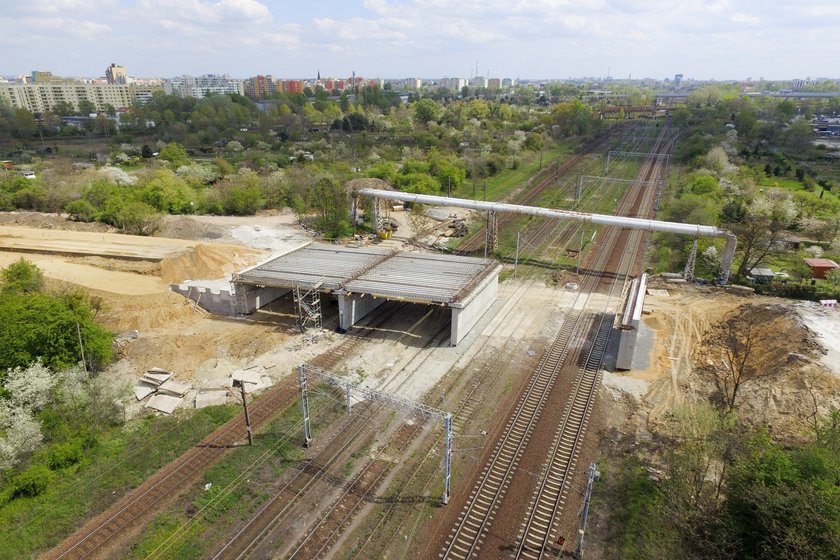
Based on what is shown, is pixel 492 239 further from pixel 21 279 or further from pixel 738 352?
pixel 21 279

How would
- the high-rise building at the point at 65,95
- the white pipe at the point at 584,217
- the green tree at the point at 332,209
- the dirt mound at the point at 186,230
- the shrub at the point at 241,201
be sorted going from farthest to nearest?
the high-rise building at the point at 65,95 < the shrub at the point at 241,201 < the green tree at the point at 332,209 < the dirt mound at the point at 186,230 < the white pipe at the point at 584,217

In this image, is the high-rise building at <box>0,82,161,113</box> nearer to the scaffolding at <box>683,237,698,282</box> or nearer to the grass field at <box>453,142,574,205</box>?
the grass field at <box>453,142,574,205</box>

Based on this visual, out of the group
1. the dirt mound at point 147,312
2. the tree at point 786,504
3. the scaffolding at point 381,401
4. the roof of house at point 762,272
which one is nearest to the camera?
the tree at point 786,504

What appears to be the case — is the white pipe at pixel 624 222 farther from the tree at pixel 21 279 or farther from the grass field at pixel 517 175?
the tree at pixel 21 279

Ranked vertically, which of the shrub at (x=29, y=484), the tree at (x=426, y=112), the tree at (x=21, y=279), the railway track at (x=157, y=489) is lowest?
the railway track at (x=157, y=489)

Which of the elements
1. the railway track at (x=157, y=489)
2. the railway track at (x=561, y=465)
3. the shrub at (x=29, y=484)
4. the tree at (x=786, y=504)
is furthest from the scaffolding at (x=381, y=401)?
the shrub at (x=29, y=484)

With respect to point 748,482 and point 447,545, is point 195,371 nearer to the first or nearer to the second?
point 447,545

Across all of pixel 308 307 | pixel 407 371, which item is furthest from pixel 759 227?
pixel 308 307
